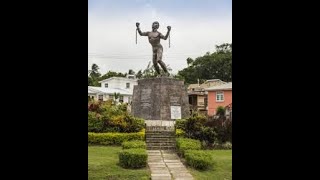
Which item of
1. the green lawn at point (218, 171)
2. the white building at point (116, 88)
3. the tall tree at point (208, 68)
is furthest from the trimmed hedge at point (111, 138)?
the tall tree at point (208, 68)

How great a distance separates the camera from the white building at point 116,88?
3428cm

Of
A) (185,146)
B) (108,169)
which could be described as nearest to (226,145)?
(185,146)

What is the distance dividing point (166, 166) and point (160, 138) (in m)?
4.20

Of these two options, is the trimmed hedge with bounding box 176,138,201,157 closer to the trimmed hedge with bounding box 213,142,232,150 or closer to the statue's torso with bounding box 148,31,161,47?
the trimmed hedge with bounding box 213,142,232,150

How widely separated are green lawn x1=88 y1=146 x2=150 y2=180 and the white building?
72.2ft

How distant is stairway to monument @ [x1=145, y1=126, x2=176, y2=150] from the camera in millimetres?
13664

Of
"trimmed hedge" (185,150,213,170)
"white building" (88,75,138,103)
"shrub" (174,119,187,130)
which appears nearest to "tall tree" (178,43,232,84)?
"white building" (88,75,138,103)

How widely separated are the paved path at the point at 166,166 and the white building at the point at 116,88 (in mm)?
21930

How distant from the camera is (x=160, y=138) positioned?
47.0 ft
